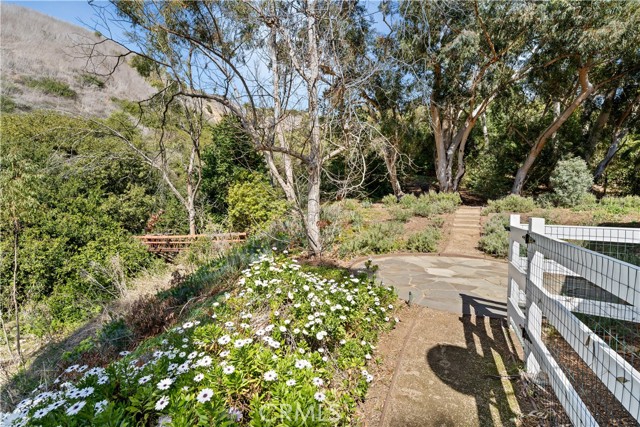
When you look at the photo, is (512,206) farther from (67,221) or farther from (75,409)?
(67,221)

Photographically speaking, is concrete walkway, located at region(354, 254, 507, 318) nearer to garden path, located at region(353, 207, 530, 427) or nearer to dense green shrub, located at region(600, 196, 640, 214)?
garden path, located at region(353, 207, 530, 427)

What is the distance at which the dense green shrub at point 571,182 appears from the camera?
9.14 m

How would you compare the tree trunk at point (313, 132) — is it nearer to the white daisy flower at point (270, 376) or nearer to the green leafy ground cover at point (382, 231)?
the green leafy ground cover at point (382, 231)

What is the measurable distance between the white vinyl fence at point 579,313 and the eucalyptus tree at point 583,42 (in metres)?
8.61

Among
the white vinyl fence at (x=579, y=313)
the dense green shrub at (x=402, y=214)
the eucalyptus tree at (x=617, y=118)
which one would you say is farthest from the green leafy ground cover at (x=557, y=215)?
the eucalyptus tree at (x=617, y=118)

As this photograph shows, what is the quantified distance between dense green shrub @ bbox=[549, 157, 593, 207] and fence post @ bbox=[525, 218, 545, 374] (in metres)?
9.63

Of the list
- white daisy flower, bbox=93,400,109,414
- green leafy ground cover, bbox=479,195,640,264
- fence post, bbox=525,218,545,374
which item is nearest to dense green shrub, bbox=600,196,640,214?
green leafy ground cover, bbox=479,195,640,264

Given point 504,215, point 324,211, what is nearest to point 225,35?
point 324,211

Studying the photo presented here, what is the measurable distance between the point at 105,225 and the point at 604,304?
10.9m

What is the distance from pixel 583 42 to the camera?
25.3 ft

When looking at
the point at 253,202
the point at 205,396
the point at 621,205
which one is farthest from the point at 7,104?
the point at 621,205

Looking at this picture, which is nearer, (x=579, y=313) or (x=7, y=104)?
(x=579, y=313)

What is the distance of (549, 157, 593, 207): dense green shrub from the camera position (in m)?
9.14

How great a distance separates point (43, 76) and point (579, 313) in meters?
33.3
